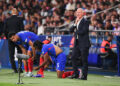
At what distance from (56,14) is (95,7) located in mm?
2782

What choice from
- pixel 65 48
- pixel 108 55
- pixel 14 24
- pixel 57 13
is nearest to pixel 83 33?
pixel 108 55

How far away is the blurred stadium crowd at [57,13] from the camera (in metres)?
17.1

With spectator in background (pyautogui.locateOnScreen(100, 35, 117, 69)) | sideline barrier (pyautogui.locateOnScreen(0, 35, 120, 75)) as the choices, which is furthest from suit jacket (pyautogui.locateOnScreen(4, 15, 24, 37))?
spectator in background (pyautogui.locateOnScreen(100, 35, 117, 69))

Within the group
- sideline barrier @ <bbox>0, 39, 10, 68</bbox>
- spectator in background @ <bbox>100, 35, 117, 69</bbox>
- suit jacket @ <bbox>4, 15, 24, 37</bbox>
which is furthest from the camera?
sideline barrier @ <bbox>0, 39, 10, 68</bbox>

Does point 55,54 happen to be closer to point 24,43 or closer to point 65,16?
point 24,43

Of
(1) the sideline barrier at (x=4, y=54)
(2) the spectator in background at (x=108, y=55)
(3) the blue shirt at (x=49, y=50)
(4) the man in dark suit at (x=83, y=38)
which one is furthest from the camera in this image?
(1) the sideline barrier at (x=4, y=54)

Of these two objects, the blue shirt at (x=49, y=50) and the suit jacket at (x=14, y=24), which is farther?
the suit jacket at (x=14, y=24)

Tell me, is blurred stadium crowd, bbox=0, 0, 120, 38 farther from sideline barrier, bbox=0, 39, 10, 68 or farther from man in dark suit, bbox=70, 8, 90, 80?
man in dark suit, bbox=70, 8, 90, 80

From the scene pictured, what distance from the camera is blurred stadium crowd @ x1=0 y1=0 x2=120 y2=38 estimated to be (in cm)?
1707

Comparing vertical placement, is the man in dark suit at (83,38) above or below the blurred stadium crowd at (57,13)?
below

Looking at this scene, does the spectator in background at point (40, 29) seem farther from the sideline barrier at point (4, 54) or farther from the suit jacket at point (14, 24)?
the suit jacket at point (14, 24)

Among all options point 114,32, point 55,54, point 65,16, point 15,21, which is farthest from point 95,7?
point 55,54

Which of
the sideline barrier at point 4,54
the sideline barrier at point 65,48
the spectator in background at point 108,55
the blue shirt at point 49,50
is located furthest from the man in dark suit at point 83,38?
the sideline barrier at point 4,54

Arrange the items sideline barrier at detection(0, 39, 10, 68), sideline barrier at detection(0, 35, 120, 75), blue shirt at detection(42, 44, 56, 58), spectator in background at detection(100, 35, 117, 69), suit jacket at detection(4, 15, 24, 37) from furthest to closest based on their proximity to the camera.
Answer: sideline barrier at detection(0, 39, 10, 68), sideline barrier at detection(0, 35, 120, 75), spectator in background at detection(100, 35, 117, 69), suit jacket at detection(4, 15, 24, 37), blue shirt at detection(42, 44, 56, 58)
